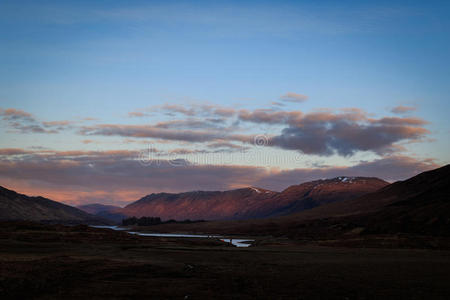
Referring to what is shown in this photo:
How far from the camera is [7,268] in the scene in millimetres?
32656

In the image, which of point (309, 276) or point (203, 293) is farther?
point (309, 276)

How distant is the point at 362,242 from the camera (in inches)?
3145

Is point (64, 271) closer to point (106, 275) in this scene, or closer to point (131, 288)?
point (106, 275)

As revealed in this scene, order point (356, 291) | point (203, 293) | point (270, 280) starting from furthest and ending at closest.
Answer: point (270, 280) < point (356, 291) < point (203, 293)

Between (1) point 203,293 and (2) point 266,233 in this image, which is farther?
(2) point 266,233

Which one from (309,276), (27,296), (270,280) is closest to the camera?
(27,296)

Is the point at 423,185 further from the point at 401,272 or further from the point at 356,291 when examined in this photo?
the point at 356,291

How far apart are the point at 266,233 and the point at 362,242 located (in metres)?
78.6

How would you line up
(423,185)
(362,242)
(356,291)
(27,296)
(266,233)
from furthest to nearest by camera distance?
(423,185) < (266,233) < (362,242) < (356,291) < (27,296)

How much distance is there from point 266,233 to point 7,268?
129339 mm

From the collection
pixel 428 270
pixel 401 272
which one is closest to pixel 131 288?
pixel 401 272

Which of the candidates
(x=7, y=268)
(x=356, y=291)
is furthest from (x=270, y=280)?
(x=7, y=268)

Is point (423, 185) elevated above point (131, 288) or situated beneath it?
elevated above

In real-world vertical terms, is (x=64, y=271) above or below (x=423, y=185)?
below
